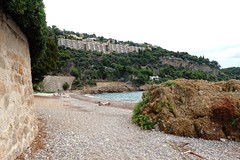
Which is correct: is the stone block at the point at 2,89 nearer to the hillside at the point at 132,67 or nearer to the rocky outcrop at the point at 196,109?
the rocky outcrop at the point at 196,109

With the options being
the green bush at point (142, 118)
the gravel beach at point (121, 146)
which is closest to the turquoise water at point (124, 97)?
the green bush at point (142, 118)

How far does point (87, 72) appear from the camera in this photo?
85438mm

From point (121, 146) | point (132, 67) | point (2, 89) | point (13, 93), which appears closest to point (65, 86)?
point (132, 67)

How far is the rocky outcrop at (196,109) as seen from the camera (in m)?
8.95

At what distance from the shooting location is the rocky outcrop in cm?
895

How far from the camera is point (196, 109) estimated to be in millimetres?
9742

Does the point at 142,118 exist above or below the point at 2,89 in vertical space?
below

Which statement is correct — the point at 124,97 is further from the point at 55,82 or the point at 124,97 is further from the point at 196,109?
the point at 196,109

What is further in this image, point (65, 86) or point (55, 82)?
point (65, 86)

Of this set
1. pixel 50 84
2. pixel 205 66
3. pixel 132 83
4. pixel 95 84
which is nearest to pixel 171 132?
pixel 50 84

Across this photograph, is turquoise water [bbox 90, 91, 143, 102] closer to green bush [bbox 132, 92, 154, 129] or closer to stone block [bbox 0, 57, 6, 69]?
green bush [bbox 132, 92, 154, 129]

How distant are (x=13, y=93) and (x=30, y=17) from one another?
1741 mm

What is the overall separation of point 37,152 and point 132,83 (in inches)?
3497

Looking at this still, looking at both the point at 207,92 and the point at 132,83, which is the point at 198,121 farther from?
the point at 132,83
